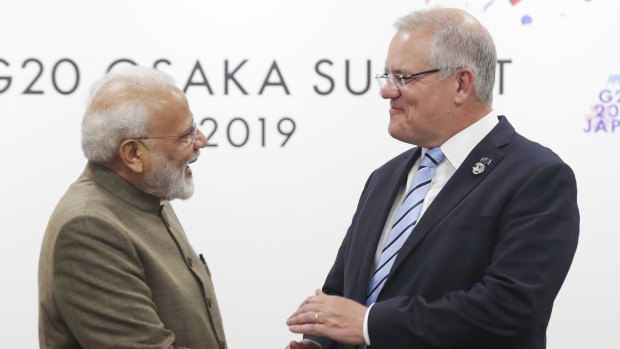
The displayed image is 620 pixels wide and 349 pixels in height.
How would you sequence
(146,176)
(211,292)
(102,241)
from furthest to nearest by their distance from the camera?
(211,292), (146,176), (102,241)

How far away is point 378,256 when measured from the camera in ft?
6.93

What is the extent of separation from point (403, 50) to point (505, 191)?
0.47 meters

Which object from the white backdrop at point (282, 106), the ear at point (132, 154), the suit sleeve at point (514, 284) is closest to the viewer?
the suit sleeve at point (514, 284)

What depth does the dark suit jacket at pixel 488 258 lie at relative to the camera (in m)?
1.81

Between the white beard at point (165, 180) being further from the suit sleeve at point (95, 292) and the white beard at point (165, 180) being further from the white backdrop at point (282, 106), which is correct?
the white backdrop at point (282, 106)

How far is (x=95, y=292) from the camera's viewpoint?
5.99 feet

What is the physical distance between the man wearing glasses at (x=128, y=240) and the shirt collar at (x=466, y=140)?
66cm

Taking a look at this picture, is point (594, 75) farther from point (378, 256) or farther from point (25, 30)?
point (25, 30)

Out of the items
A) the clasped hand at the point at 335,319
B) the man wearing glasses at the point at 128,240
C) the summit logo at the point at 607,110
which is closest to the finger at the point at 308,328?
the clasped hand at the point at 335,319

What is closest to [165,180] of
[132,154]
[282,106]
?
[132,154]

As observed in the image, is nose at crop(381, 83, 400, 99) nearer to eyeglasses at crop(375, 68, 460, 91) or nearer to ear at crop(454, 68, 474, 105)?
eyeglasses at crop(375, 68, 460, 91)

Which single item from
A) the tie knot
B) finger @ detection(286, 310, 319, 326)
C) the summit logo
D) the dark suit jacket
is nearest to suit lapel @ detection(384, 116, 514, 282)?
the dark suit jacket

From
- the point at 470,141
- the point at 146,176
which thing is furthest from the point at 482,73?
the point at 146,176

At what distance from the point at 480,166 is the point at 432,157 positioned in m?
0.18
